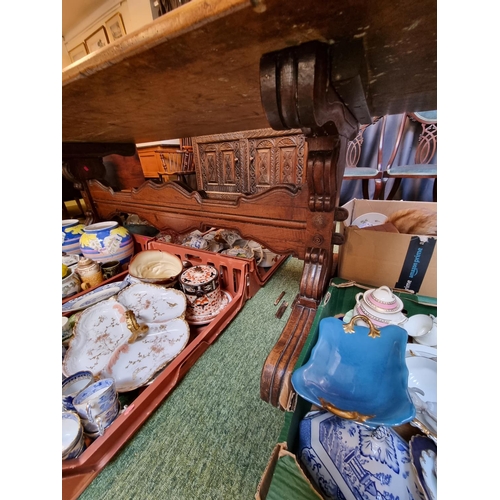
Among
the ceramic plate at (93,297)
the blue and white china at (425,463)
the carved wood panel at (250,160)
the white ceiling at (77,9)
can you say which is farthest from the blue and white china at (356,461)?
the white ceiling at (77,9)

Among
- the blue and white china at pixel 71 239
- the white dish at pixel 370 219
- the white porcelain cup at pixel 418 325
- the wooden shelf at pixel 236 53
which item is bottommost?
the white porcelain cup at pixel 418 325

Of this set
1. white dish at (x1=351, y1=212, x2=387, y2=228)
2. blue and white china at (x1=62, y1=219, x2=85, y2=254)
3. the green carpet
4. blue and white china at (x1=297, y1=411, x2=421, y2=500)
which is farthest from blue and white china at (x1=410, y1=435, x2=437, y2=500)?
blue and white china at (x1=62, y1=219, x2=85, y2=254)

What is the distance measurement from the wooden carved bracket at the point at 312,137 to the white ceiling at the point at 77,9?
3.80 meters

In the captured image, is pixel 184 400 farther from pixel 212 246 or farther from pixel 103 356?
pixel 212 246

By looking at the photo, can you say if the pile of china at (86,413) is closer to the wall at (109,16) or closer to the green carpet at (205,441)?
the green carpet at (205,441)

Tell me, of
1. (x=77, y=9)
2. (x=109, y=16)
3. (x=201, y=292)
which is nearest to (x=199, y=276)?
(x=201, y=292)

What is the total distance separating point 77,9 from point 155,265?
375 cm

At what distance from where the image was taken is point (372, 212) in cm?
100

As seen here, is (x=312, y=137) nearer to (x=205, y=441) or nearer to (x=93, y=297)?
(x=205, y=441)

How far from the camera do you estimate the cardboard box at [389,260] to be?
1.88 feet

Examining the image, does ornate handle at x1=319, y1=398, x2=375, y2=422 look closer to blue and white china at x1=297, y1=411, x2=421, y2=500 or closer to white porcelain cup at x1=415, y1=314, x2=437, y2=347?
blue and white china at x1=297, y1=411, x2=421, y2=500

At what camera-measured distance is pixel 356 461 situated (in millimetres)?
300

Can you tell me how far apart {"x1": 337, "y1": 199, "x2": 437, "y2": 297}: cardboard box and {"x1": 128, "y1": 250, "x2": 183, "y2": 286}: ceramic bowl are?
0.65 m

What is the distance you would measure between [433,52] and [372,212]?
800mm
